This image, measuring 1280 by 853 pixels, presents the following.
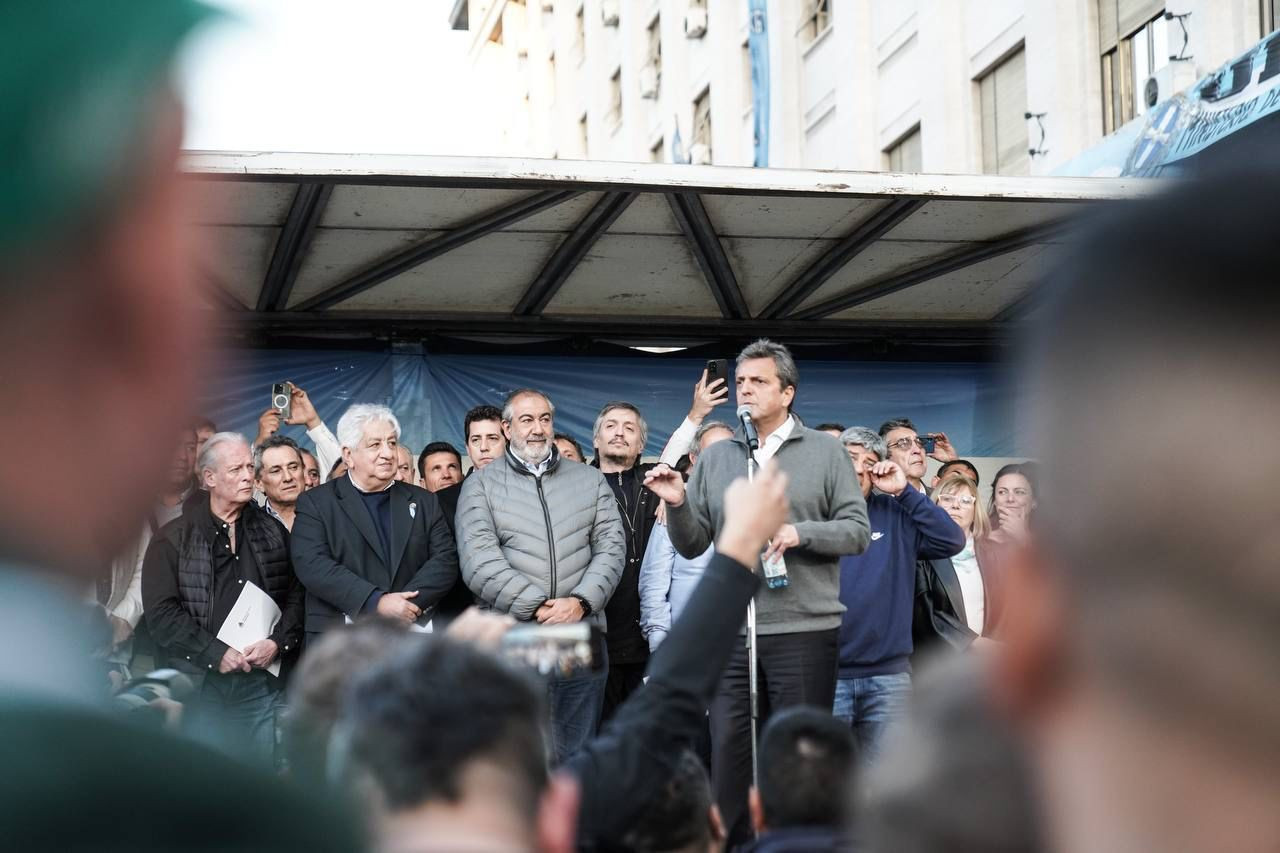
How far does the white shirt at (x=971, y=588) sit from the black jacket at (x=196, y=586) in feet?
11.3

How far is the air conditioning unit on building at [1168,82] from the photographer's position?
50.7ft

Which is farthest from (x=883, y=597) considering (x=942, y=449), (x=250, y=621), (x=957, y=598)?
(x=942, y=449)

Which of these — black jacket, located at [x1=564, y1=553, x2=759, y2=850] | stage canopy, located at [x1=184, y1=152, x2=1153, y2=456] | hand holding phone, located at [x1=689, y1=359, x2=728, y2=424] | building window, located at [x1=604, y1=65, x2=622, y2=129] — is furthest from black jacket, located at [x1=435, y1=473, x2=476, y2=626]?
building window, located at [x1=604, y1=65, x2=622, y2=129]

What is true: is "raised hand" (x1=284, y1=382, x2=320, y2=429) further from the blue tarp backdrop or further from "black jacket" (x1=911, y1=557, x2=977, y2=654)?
"black jacket" (x1=911, y1=557, x2=977, y2=654)

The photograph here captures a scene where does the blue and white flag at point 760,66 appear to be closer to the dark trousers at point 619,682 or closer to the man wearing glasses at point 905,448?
the man wearing glasses at point 905,448

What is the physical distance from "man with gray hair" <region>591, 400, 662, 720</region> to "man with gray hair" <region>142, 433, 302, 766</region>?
1.74 m

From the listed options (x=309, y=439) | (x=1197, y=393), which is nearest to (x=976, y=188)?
(x=309, y=439)

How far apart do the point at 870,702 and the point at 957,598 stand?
0.96 m

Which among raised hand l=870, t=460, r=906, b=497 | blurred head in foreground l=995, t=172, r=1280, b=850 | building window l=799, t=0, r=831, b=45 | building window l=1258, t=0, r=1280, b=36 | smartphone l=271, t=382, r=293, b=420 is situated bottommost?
blurred head in foreground l=995, t=172, r=1280, b=850

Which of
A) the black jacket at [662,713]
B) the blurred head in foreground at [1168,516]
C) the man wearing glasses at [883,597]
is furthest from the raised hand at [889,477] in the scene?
the blurred head in foreground at [1168,516]

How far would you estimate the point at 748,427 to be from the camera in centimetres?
676

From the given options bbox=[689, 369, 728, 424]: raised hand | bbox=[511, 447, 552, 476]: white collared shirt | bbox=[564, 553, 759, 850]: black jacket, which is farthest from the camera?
bbox=[689, 369, 728, 424]: raised hand

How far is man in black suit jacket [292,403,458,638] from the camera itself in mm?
7254

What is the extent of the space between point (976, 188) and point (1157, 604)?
8.46 meters
